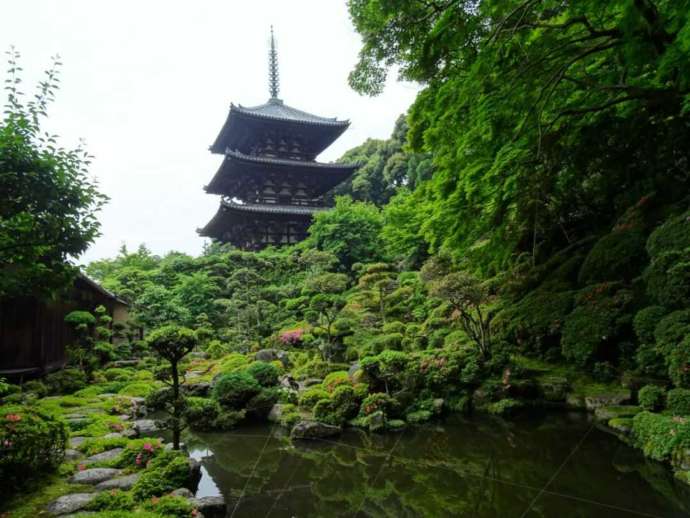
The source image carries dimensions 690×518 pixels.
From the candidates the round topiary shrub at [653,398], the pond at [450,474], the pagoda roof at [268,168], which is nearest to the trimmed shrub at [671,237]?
the round topiary shrub at [653,398]

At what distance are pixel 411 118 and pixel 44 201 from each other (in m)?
5.00

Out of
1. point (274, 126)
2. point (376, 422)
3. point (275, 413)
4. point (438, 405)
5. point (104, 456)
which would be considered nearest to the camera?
point (104, 456)

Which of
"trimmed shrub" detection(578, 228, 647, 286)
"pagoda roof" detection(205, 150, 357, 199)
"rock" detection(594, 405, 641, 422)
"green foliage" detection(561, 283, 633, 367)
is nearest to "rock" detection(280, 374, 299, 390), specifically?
"green foliage" detection(561, 283, 633, 367)

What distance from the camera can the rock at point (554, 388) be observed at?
6.83 meters

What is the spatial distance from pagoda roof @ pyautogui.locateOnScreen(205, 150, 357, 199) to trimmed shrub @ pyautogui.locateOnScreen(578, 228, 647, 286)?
18.1 metres

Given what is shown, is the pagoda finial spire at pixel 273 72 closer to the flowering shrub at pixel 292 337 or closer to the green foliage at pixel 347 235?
the green foliage at pixel 347 235

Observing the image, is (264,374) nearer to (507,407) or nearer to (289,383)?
(289,383)

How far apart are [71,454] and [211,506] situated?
7.28 ft

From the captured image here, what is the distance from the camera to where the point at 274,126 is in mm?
23875

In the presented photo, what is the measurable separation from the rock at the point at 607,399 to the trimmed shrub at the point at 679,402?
1.49 meters

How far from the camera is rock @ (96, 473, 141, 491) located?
3582mm

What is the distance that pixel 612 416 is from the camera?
17.9 ft

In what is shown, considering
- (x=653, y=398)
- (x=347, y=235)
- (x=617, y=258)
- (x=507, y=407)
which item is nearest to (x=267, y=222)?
(x=347, y=235)

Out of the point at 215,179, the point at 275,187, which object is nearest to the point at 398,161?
the point at 275,187
